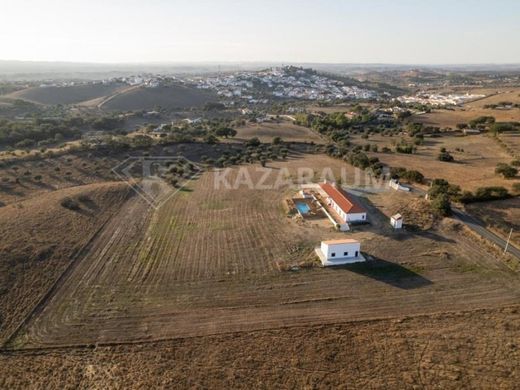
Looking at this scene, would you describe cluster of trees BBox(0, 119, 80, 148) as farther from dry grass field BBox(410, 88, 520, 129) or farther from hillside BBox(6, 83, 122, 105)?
dry grass field BBox(410, 88, 520, 129)

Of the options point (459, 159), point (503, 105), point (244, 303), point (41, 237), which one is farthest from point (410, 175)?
point (503, 105)

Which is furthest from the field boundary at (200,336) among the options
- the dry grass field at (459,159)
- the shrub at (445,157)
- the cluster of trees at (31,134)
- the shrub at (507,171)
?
the cluster of trees at (31,134)

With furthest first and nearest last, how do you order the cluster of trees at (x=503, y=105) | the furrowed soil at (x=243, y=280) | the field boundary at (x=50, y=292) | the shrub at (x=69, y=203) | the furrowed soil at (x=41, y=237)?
1. the cluster of trees at (x=503, y=105)
2. the shrub at (x=69, y=203)
3. the furrowed soil at (x=41, y=237)
4. the furrowed soil at (x=243, y=280)
5. the field boundary at (x=50, y=292)

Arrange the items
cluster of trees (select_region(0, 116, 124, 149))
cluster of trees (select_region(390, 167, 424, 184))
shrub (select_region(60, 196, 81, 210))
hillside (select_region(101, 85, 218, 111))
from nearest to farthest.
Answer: shrub (select_region(60, 196, 81, 210)) < cluster of trees (select_region(390, 167, 424, 184)) < cluster of trees (select_region(0, 116, 124, 149)) < hillside (select_region(101, 85, 218, 111))

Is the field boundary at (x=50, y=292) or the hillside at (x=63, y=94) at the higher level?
the hillside at (x=63, y=94)

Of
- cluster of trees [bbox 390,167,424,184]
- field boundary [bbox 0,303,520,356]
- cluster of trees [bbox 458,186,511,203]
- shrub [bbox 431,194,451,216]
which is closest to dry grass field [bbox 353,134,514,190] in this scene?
cluster of trees [bbox 390,167,424,184]

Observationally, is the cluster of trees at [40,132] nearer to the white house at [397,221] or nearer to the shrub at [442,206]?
the white house at [397,221]

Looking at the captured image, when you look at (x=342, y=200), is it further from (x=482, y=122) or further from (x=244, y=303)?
(x=482, y=122)
